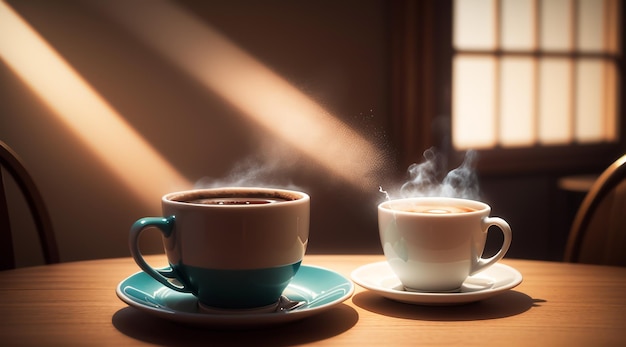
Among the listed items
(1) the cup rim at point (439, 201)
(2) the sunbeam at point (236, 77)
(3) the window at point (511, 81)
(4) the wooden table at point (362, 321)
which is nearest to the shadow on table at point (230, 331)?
(4) the wooden table at point (362, 321)

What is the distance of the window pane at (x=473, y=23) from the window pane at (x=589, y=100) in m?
0.62

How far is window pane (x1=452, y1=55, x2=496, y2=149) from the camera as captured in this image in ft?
9.62

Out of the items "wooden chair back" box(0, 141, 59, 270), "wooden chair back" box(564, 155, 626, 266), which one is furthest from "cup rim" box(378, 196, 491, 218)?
"wooden chair back" box(0, 141, 59, 270)

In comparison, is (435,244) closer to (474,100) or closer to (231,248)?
(231,248)

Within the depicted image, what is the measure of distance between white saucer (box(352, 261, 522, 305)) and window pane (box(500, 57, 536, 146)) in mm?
2358

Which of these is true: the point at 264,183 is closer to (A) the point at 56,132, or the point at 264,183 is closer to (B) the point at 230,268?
(A) the point at 56,132

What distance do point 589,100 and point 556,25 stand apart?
425 mm

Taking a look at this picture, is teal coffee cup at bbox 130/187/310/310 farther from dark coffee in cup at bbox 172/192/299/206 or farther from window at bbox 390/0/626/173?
window at bbox 390/0/626/173

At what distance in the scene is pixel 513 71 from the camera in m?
3.11

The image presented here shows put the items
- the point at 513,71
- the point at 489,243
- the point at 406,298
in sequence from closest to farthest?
the point at 406,298, the point at 489,243, the point at 513,71

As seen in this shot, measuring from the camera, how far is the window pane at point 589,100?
3.33m

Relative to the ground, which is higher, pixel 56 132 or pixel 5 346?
pixel 56 132

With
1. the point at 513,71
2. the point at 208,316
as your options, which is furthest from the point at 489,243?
the point at 208,316

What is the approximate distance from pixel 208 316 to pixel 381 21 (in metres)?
1.96
